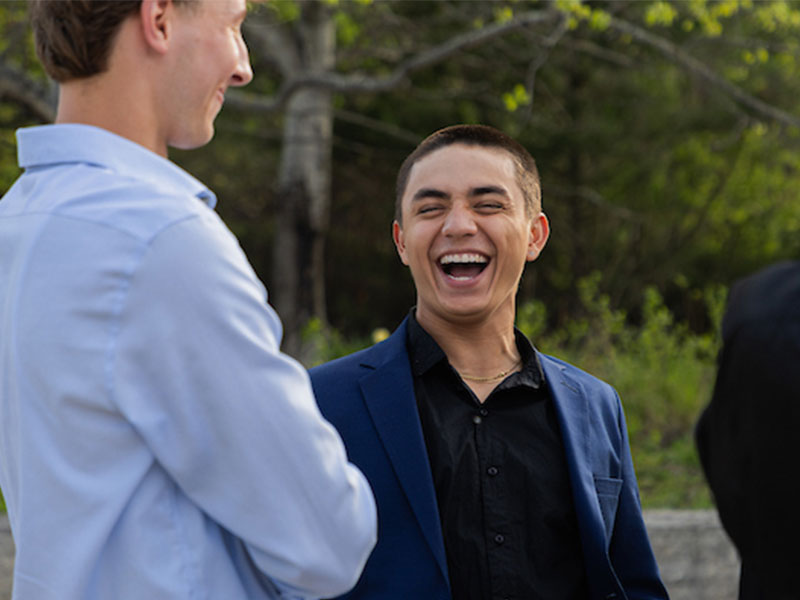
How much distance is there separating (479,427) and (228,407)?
104cm

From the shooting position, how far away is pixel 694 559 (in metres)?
4.99

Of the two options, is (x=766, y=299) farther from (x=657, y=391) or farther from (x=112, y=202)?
(x=657, y=391)

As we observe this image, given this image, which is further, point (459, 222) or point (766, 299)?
point (459, 222)

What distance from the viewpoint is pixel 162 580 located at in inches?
54.2

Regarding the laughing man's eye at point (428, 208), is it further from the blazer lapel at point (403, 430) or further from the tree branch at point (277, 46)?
the tree branch at point (277, 46)

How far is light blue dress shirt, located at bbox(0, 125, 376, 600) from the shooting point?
1333 millimetres

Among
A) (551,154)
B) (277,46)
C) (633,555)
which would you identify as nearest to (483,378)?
(633,555)

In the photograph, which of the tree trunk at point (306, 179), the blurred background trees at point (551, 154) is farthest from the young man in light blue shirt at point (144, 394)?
the tree trunk at point (306, 179)

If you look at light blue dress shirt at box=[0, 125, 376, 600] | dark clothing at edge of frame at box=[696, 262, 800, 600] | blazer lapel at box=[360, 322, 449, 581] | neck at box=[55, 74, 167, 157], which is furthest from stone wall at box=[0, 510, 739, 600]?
neck at box=[55, 74, 167, 157]

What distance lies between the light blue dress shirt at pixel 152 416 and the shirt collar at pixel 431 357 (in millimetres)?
955

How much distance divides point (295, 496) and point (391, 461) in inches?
31.5

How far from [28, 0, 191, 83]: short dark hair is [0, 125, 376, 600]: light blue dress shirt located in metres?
0.18

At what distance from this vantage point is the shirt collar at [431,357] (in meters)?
2.38

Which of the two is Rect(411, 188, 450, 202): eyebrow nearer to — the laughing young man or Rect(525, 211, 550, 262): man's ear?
the laughing young man
